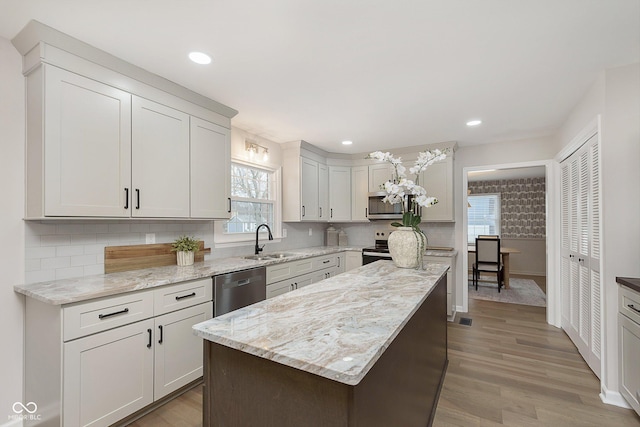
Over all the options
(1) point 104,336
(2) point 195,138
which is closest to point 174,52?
(2) point 195,138

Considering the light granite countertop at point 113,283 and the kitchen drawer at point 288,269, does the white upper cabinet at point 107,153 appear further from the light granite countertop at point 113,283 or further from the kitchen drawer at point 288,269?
the kitchen drawer at point 288,269

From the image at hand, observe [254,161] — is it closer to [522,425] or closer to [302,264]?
[302,264]

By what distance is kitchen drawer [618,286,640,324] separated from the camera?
1.89m

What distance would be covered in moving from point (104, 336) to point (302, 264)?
2103 millimetres

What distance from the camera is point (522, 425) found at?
6.41ft

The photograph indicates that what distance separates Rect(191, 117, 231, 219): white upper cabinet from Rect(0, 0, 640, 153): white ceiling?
314mm

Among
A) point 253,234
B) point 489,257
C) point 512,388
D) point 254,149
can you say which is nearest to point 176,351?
point 253,234

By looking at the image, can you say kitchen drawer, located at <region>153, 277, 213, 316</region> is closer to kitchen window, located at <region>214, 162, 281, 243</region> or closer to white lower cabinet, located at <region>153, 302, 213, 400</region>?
white lower cabinet, located at <region>153, 302, 213, 400</region>

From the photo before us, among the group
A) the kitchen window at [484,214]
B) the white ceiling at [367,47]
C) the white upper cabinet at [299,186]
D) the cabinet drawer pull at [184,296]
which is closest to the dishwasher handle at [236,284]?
the cabinet drawer pull at [184,296]

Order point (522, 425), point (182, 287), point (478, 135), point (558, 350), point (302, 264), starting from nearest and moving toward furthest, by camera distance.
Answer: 1. point (522, 425)
2. point (182, 287)
3. point (558, 350)
4. point (302, 264)
5. point (478, 135)

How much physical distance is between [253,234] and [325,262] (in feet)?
3.42

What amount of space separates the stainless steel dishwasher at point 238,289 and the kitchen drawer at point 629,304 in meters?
2.74

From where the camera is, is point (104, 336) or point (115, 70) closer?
point (104, 336)

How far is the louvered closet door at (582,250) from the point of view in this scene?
2496 mm
